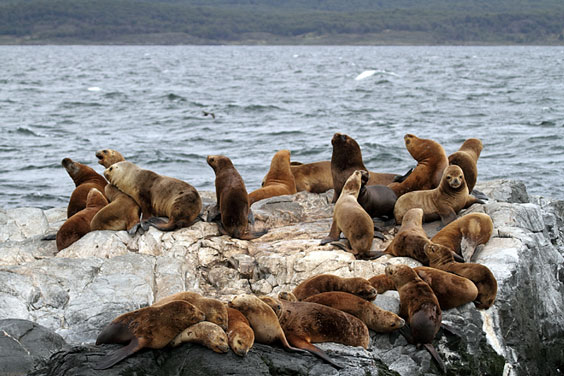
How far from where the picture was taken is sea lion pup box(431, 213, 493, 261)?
7.34 m

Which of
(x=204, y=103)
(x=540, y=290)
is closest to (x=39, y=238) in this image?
(x=540, y=290)

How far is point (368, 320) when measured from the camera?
5762 mm

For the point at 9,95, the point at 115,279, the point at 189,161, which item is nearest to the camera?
the point at 115,279

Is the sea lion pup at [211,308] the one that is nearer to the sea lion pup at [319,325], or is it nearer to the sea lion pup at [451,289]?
the sea lion pup at [319,325]

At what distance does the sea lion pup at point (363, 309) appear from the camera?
570 cm

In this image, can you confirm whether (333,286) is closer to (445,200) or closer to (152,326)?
(152,326)

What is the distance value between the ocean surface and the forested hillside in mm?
111197

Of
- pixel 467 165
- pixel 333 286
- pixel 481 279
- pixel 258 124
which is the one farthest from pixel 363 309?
pixel 258 124

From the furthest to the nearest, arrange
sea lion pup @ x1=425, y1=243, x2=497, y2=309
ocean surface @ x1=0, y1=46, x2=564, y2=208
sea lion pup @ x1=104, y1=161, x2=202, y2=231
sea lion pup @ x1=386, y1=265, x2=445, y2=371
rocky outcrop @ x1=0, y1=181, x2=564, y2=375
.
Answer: ocean surface @ x1=0, y1=46, x2=564, y2=208
sea lion pup @ x1=104, y1=161, x2=202, y2=231
sea lion pup @ x1=425, y1=243, x2=497, y2=309
sea lion pup @ x1=386, y1=265, x2=445, y2=371
rocky outcrop @ x1=0, y1=181, x2=564, y2=375

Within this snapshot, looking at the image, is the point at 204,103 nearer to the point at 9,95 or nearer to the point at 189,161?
the point at 9,95

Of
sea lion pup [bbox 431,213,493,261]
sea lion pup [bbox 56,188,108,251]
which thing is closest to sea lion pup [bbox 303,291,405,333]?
sea lion pup [bbox 431,213,493,261]

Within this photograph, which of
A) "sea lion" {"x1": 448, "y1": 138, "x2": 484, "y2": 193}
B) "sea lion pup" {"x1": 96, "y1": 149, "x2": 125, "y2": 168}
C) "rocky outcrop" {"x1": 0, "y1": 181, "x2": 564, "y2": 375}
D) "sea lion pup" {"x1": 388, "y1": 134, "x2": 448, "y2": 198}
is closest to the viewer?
"rocky outcrop" {"x1": 0, "y1": 181, "x2": 564, "y2": 375}

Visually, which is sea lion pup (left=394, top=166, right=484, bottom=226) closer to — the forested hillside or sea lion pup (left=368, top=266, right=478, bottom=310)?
sea lion pup (left=368, top=266, right=478, bottom=310)

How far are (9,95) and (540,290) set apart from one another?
35.5m
